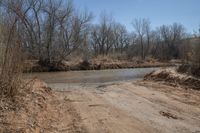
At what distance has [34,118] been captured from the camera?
7527mm

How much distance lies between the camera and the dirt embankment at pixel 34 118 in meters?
A: 6.60

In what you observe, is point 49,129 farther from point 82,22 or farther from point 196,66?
point 82,22

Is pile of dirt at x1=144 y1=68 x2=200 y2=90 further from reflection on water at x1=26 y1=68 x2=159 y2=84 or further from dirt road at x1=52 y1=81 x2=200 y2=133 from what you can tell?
reflection on water at x1=26 y1=68 x2=159 y2=84

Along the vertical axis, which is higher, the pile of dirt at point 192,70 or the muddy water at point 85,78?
the pile of dirt at point 192,70

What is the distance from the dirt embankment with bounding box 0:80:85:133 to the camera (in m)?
6.60

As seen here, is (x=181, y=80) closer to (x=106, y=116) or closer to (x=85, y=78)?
(x=106, y=116)

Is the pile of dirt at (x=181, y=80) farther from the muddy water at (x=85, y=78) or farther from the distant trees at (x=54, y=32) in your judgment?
the distant trees at (x=54, y=32)

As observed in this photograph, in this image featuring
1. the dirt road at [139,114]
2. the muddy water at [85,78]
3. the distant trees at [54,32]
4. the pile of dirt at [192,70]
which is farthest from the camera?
the distant trees at [54,32]

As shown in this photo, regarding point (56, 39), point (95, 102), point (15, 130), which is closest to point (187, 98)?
point (95, 102)

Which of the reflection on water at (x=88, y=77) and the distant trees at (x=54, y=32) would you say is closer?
the reflection on water at (x=88, y=77)

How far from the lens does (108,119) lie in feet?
27.0

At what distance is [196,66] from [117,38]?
215 feet

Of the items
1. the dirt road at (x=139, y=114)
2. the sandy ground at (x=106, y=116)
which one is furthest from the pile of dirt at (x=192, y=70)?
the sandy ground at (x=106, y=116)

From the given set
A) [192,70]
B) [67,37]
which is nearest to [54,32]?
[67,37]
